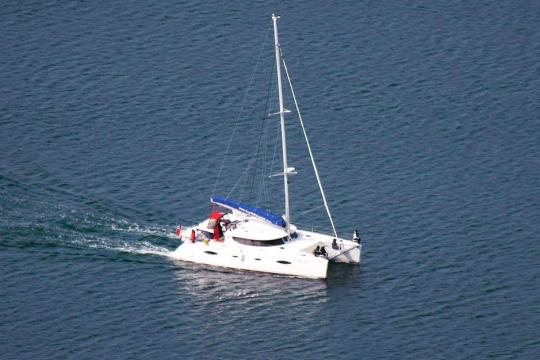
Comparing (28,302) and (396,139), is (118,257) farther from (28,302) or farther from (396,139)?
(396,139)

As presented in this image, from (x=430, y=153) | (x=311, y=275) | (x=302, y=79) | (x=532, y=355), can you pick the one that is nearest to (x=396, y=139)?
(x=430, y=153)

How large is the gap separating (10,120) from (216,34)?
26329 millimetres

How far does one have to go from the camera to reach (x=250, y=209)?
13162 centimetres

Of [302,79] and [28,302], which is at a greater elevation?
[302,79]

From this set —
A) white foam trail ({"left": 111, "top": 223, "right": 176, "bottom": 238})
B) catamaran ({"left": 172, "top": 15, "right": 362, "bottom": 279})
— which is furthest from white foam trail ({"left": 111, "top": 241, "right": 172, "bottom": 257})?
white foam trail ({"left": 111, "top": 223, "right": 176, "bottom": 238})

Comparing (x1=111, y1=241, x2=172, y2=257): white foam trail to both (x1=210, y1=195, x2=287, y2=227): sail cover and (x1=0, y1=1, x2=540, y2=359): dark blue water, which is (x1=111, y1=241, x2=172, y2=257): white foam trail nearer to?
(x1=0, y1=1, x2=540, y2=359): dark blue water

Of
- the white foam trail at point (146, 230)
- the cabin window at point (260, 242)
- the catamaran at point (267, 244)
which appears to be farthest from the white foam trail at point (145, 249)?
the cabin window at point (260, 242)

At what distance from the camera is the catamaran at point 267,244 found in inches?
5064

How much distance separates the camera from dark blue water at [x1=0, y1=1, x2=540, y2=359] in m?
122

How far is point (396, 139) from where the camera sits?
149 meters

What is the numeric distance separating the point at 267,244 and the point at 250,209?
3.75m

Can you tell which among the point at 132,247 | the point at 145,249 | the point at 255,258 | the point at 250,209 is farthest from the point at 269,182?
the point at 132,247

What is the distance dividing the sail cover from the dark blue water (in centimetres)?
475

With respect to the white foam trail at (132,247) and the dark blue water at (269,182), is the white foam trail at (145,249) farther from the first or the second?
the dark blue water at (269,182)
